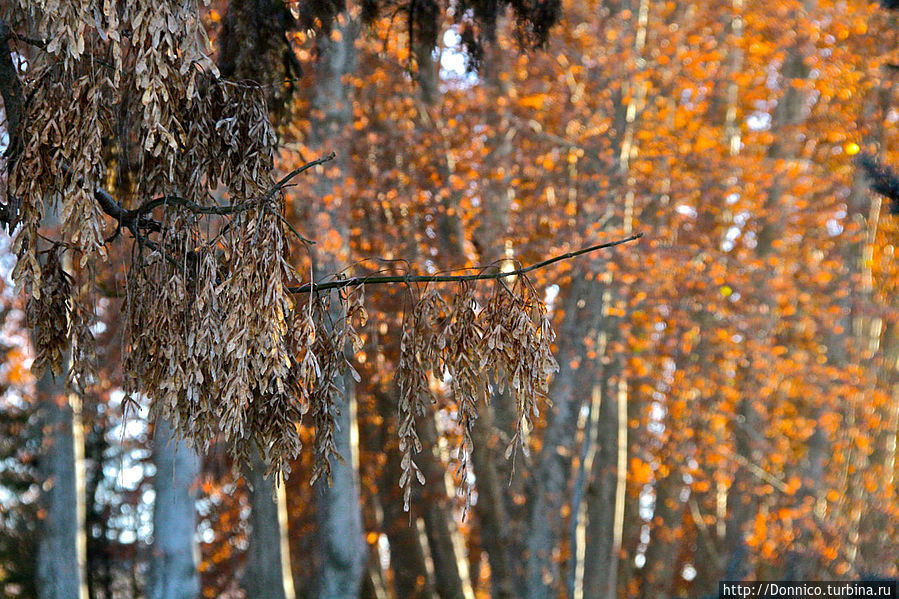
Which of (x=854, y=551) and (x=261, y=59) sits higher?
(x=261, y=59)

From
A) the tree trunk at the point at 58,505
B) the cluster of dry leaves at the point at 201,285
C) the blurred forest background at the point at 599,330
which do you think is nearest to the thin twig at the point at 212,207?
the cluster of dry leaves at the point at 201,285

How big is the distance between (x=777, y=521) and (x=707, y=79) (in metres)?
6.04

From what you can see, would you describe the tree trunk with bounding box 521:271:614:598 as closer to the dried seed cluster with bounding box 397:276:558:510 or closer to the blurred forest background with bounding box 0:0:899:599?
the blurred forest background with bounding box 0:0:899:599

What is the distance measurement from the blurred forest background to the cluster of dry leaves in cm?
441

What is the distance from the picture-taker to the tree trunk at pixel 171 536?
827 centimetres

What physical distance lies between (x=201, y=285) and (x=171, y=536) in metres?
5.28

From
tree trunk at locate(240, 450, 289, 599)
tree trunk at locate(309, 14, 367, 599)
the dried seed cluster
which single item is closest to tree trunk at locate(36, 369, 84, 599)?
tree trunk at locate(240, 450, 289, 599)

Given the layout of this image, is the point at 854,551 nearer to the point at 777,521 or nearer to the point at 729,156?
the point at 777,521

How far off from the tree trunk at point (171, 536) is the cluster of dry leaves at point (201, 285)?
4615mm

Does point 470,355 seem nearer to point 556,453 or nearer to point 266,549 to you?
point 556,453

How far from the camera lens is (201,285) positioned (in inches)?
142

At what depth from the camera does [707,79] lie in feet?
41.5

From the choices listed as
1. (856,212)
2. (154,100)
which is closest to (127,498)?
(856,212)

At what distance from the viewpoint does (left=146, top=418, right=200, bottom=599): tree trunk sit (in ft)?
27.1
